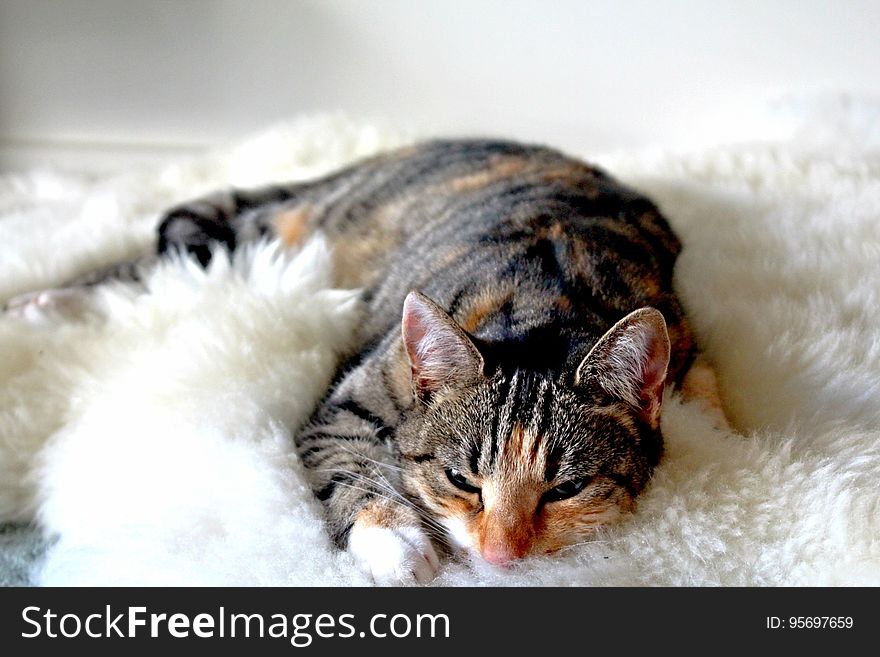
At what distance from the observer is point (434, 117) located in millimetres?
2182

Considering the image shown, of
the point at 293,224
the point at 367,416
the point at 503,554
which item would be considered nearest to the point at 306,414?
the point at 367,416

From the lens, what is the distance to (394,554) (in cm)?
79

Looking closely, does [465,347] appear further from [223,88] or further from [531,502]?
[223,88]

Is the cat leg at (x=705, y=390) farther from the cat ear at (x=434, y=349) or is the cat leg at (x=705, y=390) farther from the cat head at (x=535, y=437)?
the cat ear at (x=434, y=349)

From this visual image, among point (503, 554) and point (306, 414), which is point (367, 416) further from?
point (503, 554)

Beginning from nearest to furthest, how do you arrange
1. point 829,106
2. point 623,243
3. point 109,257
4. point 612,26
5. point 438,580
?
→ point 438,580, point 623,243, point 109,257, point 829,106, point 612,26

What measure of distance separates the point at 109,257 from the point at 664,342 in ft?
3.62

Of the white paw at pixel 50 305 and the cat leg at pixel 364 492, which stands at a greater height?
the white paw at pixel 50 305

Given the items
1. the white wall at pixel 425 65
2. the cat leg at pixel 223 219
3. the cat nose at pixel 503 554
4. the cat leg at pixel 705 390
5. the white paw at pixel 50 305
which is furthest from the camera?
the white wall at pixel 425 65

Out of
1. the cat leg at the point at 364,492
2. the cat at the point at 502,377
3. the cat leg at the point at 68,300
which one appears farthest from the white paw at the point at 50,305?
the cat leg at the point at 364,492

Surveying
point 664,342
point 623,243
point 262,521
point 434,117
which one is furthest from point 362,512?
point 434,117

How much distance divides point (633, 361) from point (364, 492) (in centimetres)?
32

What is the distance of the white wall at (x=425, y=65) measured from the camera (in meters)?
1.97

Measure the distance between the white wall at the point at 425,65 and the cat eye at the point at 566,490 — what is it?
1.49 metres
